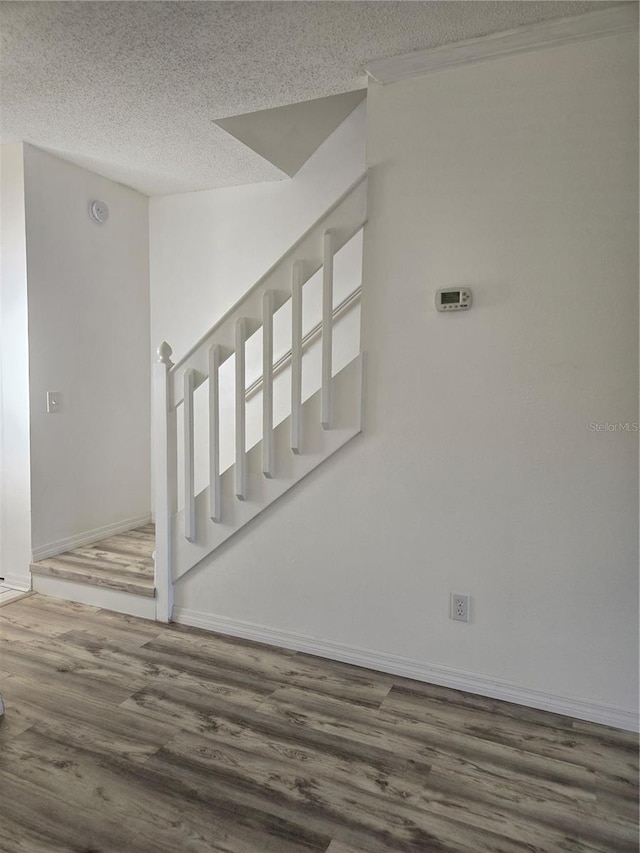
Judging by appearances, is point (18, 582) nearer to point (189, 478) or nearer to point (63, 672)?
point (63, 672)

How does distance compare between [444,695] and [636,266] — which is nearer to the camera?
[636,266]

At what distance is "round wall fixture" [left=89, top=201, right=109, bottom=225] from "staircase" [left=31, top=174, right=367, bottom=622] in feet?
4.59

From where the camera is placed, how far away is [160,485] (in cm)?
287

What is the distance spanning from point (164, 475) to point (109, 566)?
758mm

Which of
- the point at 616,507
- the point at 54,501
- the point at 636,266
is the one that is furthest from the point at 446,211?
the point at 54,501

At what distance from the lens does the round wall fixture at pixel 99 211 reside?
11.7 ft

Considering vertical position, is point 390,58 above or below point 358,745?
above

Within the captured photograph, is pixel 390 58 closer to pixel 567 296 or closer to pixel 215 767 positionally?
pixel 567 296

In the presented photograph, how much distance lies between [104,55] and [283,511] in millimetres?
2021

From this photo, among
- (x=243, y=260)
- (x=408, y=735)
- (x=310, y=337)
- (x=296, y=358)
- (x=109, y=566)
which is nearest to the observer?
(x=408, y=735)

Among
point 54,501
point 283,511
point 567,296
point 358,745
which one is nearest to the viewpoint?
point 358,745

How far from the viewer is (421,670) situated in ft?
7.80

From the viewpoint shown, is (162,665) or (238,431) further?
(238,431)

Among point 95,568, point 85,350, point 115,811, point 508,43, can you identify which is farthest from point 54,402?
point 508,43
